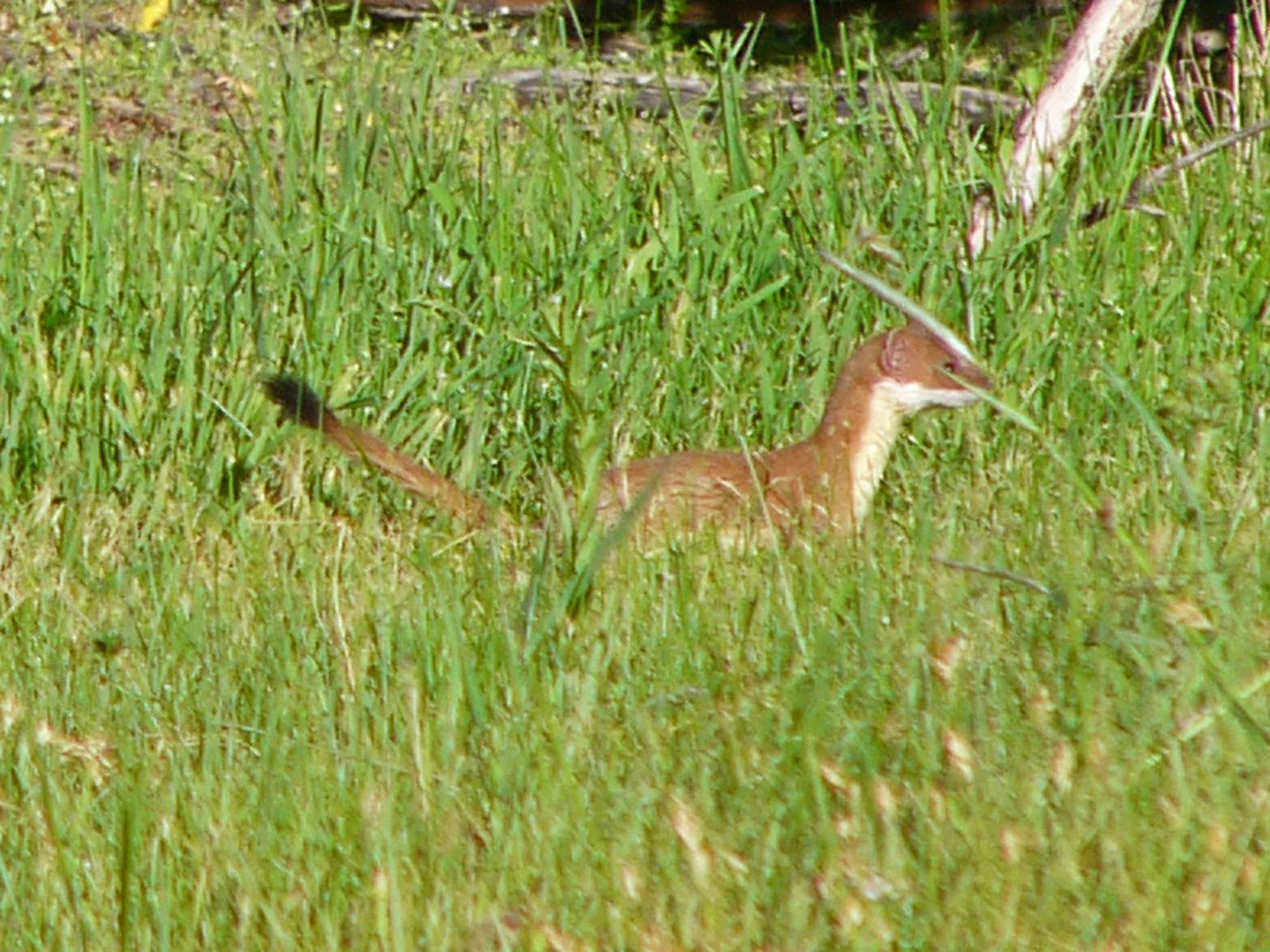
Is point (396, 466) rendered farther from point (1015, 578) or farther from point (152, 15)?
point (152, 15)

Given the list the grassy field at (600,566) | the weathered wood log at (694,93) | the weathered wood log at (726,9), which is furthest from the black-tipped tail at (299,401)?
the weathered wood log at (726,9)

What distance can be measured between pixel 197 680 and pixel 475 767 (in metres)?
0.62

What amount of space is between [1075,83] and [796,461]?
49.6 inches

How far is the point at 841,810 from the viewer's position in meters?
2.46

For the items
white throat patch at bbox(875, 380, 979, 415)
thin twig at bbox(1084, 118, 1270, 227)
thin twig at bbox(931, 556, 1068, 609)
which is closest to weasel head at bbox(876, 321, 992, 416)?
white throat patch at bbox(875, 380, 979, 415)

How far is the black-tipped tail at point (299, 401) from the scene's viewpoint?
3699 mm

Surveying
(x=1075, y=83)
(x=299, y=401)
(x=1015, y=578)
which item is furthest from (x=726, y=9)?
(x=1015, y=578)

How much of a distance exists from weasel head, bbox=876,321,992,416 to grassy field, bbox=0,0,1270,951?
3.6 inches

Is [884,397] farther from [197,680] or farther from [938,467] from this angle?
[197,680]

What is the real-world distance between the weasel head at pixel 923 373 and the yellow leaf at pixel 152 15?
169 inches

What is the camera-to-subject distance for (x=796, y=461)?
416cm

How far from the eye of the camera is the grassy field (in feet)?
7.63

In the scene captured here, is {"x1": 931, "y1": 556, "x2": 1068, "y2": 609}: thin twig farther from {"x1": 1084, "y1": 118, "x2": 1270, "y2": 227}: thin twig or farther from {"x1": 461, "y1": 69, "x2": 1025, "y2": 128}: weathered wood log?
{"x1": 461, "y1": 69, "x2": 1025, "y2": 128}: weathered wood log

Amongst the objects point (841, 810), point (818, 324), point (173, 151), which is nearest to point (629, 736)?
point (841, 810)
